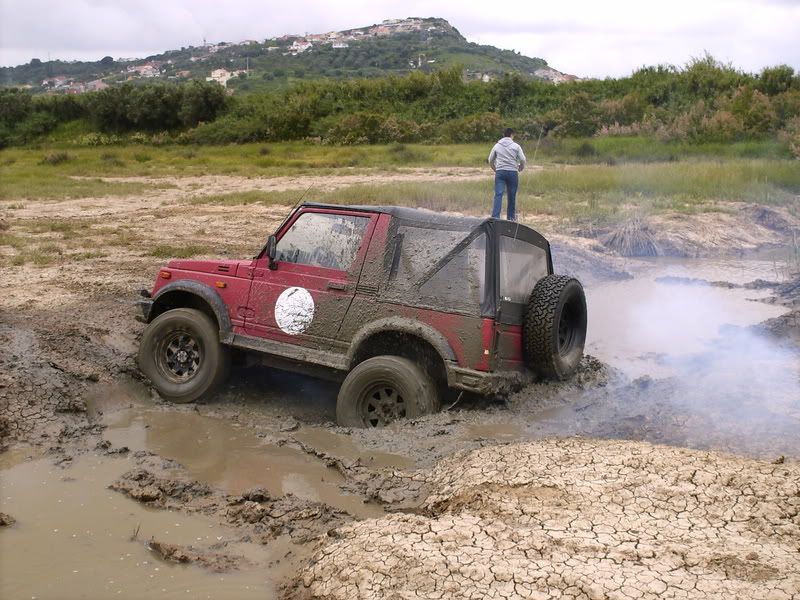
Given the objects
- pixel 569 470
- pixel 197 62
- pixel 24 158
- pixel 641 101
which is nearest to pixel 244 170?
pixel 24 158

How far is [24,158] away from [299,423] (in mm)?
36914

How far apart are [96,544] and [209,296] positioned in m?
3.03

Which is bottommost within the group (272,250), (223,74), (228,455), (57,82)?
(228,455)

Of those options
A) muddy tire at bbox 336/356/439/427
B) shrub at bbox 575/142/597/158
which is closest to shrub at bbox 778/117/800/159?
shrub at bbox 575/142/597/158

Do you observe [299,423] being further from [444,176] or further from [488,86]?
[488,86]

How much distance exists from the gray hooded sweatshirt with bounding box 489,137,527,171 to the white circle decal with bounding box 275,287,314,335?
713cm

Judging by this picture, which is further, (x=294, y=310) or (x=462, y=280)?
(x=294, y=310)

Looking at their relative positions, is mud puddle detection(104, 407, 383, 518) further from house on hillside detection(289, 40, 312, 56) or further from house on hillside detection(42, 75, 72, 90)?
house on hillside detection(289, 40, 312, 56)

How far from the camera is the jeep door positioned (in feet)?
23.1

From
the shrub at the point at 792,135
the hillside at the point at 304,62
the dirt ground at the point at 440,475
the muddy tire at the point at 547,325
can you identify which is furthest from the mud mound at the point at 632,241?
the hillside at the point at 304,62

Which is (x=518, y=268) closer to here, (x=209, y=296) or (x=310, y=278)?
(x=310, y=278)

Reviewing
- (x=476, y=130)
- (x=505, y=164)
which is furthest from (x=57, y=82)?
(x=505, y=164)

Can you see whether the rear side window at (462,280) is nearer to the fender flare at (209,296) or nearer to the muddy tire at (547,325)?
the muddy tire at (547,325)

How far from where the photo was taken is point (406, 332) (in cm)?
668
